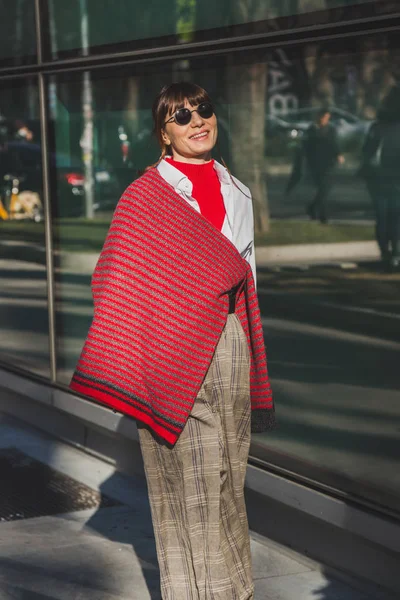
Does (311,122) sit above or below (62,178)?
above

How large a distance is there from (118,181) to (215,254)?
2.98 m

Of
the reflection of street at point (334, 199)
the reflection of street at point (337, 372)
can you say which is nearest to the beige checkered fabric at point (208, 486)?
the reflection of street at point (337, 372)

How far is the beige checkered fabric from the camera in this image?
13.4 ft

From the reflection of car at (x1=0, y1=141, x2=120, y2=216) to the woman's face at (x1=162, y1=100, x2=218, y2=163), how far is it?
9.35ft

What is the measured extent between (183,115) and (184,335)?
725 mm

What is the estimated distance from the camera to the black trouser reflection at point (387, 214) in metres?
4.84

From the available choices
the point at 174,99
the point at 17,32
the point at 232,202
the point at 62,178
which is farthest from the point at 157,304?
the point at 17,32

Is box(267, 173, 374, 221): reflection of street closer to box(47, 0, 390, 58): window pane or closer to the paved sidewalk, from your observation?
box(47, 0, 390, 58): window pane

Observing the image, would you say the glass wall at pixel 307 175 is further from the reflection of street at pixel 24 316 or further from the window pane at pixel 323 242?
the reflection of street at pixel 24 316

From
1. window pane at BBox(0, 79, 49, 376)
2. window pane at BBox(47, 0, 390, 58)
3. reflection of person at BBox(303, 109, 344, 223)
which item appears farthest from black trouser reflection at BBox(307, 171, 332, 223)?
window pane at BBox(0, 79, 49, 376)

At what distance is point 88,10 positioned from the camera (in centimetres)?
696

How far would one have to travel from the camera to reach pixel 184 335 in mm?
4016

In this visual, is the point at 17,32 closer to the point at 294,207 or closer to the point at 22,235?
the point at 22,235

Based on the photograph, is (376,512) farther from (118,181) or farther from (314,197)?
(118,181)
